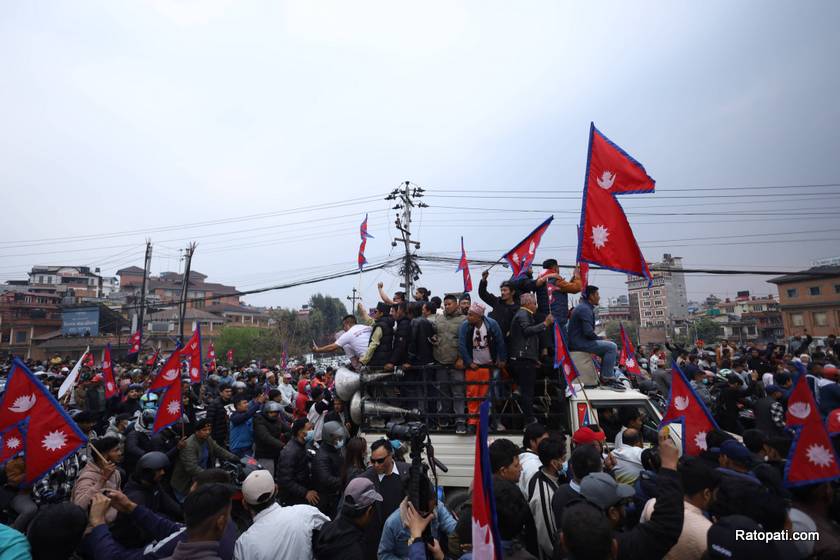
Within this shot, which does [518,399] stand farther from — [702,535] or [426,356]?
[702,535]

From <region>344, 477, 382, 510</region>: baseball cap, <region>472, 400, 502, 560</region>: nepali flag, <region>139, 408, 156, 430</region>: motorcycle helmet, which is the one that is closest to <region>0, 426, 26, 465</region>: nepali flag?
<region>139, 408, 156, 430</region>: motorcycle helmet

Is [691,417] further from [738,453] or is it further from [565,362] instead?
[565,362]

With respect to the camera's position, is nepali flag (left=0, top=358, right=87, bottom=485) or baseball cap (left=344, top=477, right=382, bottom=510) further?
nepali flag (left=0, top=358, right=87, bottom=485)

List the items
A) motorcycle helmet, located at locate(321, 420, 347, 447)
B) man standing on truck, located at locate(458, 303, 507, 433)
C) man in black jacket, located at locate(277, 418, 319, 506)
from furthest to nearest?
1. man standing on truck, located at locate(458, 303, 507, 433)
2. motorcycle helmet, located at locate(321, 420, 347, 447)
3. man in black jacket, located at locate(277, 418, 319, 506)

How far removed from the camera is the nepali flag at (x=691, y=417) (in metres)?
Result: 4.10

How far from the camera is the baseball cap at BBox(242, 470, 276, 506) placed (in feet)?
9.94

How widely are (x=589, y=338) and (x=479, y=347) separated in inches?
63.5

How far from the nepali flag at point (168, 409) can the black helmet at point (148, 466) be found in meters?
2.16

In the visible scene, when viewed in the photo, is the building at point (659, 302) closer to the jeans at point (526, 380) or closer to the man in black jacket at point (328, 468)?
the jeans at point (526, 380)

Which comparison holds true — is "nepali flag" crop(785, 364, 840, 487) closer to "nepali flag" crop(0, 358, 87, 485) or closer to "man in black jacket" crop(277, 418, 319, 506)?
"man in black jacket" crop(277, 418, 319, 506)

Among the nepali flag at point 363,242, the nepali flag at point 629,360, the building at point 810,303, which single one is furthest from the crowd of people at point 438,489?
the building at point 810,303

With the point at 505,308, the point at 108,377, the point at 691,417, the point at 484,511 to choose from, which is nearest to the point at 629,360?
the point at 505,308

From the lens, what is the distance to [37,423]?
4.07 meters

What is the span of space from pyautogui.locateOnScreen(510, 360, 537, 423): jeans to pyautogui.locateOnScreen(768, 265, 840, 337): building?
4808 cm
